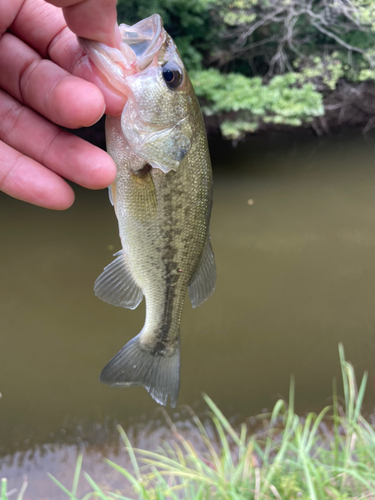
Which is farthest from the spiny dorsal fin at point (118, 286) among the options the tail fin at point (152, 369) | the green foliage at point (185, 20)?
the green foliage at point (185, 20)

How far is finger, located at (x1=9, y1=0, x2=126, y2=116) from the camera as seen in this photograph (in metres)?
1.29

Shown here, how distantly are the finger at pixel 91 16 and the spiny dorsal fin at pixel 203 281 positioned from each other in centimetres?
84

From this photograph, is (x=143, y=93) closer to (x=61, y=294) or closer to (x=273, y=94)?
(x=61, y=294)

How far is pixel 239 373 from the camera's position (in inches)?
151

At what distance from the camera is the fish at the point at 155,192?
1173 mm

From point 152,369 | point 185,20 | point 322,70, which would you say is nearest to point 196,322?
point 152,369

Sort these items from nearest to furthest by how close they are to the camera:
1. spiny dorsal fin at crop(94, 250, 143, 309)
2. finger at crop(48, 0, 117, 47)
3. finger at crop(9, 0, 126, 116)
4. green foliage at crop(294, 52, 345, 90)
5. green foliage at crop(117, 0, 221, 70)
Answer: finger at crop(48, 0, 117, 47) < finger at crop(9, 0, 126, 116) < spiny dorsal fin at crop(94, 250, 143, 309) < green foliage at crop(117, 0, 221, 70) < green foliage at crop(294, 52, 345, 90)

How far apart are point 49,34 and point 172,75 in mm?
648

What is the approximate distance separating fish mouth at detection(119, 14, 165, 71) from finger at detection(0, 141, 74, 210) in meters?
0.47

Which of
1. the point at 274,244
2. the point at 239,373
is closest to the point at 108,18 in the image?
the point at 239,373

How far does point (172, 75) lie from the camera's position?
119cm

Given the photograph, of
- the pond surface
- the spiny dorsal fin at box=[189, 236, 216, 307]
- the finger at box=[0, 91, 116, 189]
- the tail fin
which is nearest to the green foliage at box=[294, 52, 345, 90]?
the pond surface

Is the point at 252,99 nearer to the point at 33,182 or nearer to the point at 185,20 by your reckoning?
the point at 185,20

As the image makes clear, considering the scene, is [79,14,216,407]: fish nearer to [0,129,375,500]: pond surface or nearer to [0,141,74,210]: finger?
[0,141,74,210]: finger
